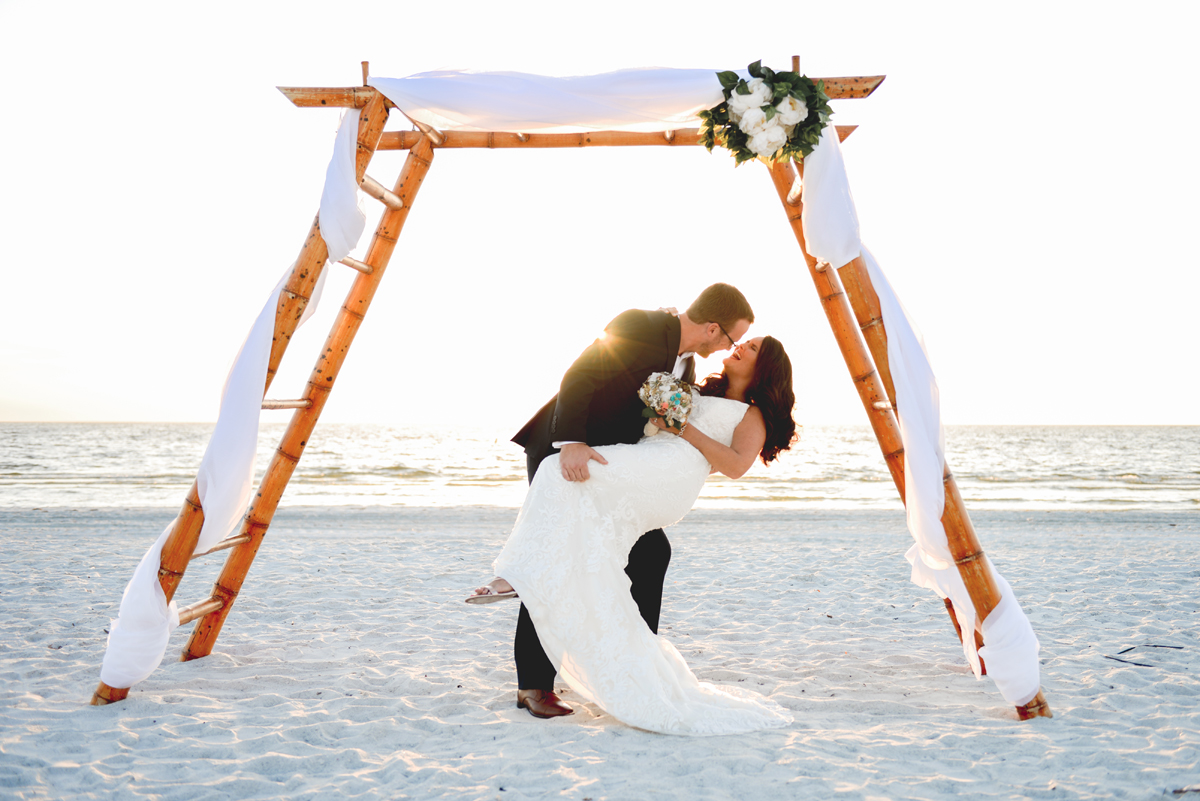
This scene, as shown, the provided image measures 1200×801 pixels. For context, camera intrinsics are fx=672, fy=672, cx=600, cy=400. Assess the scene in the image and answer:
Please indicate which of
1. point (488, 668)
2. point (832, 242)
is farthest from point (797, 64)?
point (488, 668)

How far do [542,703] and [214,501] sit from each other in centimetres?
176

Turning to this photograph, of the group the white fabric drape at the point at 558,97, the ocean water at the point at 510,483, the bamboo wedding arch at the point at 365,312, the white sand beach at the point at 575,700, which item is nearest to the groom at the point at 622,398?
the white sand beach at the point at 575,700

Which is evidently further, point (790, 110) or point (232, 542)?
point (232, 542)

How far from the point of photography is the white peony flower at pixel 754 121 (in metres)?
3.03

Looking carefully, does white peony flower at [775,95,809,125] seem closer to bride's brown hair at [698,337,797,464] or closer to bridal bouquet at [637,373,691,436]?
bride's brown hair at [698,337,797,464]

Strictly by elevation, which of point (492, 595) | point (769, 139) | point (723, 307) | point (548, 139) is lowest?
point (492, 595)

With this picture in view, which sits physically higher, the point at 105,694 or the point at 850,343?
the point at 850,343

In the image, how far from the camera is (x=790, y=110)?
3.02m

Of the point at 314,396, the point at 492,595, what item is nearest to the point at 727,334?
the point at 492,595

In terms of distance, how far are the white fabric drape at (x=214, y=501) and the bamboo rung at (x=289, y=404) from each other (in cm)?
26

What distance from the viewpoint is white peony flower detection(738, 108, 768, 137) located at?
3031 mm

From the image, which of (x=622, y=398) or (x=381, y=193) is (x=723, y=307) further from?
(x=381, y=193)

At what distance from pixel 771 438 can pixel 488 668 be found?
206cm

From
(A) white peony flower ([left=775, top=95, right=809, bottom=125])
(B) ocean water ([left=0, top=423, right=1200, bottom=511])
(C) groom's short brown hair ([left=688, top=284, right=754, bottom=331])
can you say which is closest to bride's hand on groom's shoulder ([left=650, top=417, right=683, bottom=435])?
(C) groom's short brown hair ([left=688, top=284, right=754, bottom=331])
